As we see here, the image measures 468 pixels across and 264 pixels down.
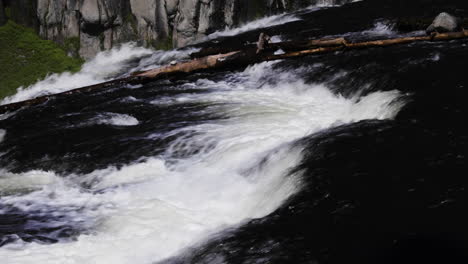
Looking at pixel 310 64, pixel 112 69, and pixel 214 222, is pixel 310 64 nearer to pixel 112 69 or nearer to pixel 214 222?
pixel 214 222

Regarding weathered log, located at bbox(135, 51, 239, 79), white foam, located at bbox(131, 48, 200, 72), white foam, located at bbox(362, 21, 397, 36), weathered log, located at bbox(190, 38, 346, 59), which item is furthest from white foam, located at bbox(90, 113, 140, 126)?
white foam, located at bbox(362, 21, 397, 36)

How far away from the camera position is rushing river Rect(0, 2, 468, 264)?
19.5ft

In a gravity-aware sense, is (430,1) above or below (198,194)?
above

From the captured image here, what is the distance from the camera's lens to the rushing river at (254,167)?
5938 mm

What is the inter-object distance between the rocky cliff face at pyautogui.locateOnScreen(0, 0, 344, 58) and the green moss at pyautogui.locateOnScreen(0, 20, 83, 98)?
0.47 m

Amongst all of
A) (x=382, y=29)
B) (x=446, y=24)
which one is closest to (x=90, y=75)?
(x=382, y=29)

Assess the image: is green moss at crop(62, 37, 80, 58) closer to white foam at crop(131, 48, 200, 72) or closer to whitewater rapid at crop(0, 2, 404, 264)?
white foam at crop(131, 48, 200, 72)

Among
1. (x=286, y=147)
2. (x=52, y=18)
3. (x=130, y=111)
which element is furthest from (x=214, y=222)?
(x=52, y=18)

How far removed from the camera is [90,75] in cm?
2230

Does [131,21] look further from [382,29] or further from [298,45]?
[382,29]

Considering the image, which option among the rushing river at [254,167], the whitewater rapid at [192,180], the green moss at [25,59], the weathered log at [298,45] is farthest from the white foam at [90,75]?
the whitewater rapid at [192,180]

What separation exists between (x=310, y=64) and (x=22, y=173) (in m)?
7.39

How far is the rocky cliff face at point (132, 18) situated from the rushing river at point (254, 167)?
8.61 metres

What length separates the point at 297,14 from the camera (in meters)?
24.0
